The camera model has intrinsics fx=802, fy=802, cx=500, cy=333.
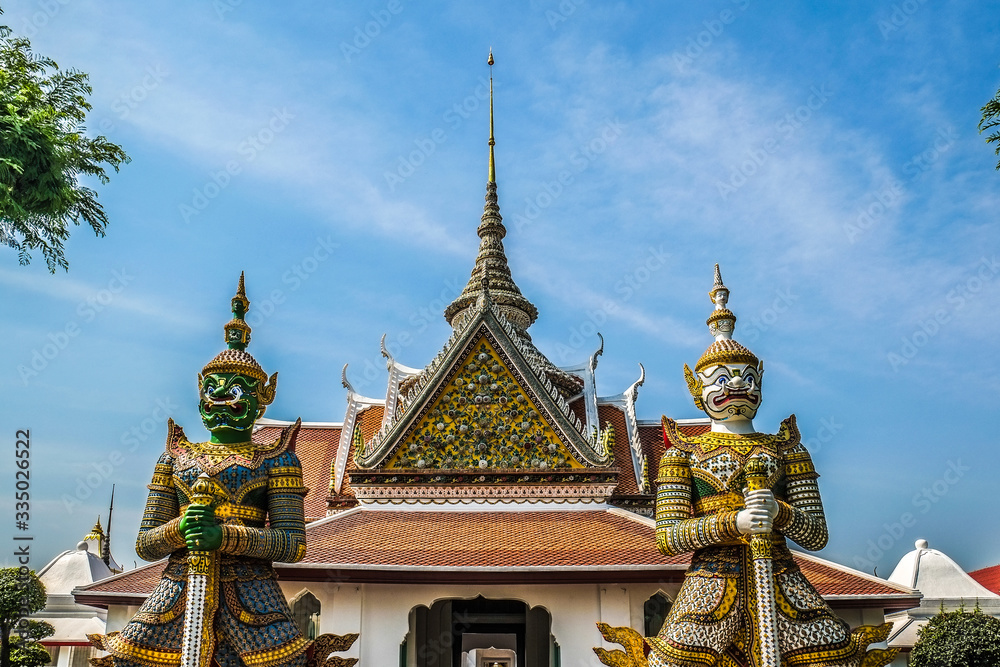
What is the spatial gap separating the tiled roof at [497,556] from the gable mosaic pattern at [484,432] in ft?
2.19

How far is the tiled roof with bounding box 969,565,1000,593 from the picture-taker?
18562 mm

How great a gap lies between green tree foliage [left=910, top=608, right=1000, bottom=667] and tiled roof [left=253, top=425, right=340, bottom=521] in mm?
8150

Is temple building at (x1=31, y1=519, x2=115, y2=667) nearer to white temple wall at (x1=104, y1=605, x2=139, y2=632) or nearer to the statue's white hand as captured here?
white temple wall at (x1=104, y1=605, x2=139, y2=632)

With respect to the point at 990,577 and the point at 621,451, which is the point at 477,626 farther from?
the point at 990,577

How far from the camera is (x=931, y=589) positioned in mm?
15883

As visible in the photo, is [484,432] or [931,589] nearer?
[484,432]

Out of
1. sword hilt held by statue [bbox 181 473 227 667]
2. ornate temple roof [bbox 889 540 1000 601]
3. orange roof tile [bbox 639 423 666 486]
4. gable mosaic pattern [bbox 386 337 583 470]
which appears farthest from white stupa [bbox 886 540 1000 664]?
sword hilt held by statue [bbox 181 473 227 667]

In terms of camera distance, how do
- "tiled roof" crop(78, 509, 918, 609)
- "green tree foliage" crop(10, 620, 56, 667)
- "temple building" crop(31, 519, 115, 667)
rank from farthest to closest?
1. "temple building" crop(31, 519, 115, 667)
2. "green tree foliage" crop(10, 620, 56, 667)
3. "tiled roof" crop(78, 509, 918, 609)

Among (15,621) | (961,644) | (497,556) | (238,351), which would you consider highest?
(238,351)

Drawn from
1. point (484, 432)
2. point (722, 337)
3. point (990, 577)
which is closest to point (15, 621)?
point (484, 432)

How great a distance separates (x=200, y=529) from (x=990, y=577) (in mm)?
20008

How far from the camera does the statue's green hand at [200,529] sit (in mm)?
5543

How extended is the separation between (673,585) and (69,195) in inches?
286

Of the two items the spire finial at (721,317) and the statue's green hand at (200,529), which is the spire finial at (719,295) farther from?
the statue's green hand at (200,529)
